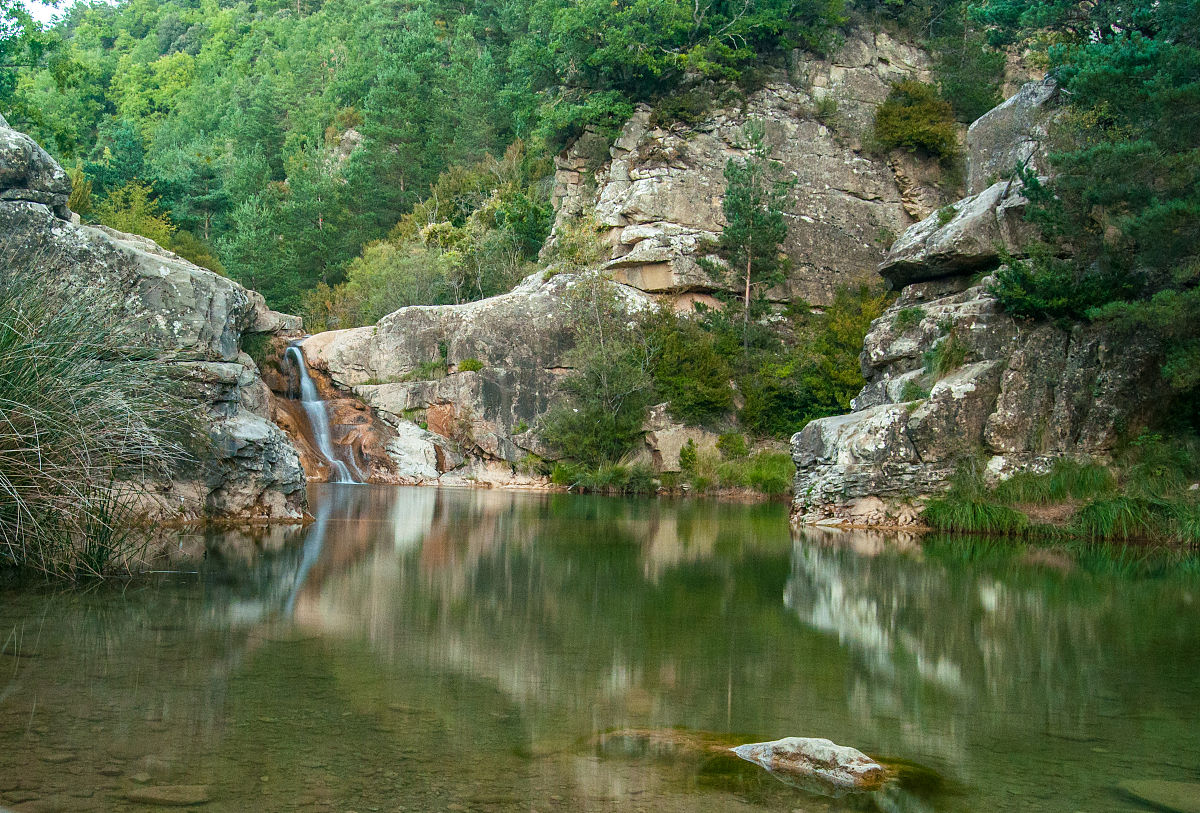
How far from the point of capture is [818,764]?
15.8 feet

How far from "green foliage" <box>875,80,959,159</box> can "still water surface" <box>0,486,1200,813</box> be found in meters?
30.7

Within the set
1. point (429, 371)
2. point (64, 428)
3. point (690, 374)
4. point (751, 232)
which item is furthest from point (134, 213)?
point (64, 428)

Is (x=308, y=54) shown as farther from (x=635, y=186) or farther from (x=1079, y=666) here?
(x=1079, y=666)

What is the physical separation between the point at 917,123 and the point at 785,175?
18.8 ft

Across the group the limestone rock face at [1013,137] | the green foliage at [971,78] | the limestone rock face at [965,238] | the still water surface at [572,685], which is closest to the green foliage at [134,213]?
the limestone rock face at [965,238]

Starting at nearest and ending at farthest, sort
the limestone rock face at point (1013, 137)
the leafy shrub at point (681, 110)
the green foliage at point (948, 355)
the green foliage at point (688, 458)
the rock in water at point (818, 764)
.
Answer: the rock in water at point (818, 764) < the green foliage at point (948, 355) < the limestone rock face at point (1013, 137) < the green foliage at point (688, 458) < the leafy shrub at point (681, 110)

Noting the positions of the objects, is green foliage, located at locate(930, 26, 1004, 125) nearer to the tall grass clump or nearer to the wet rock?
the tall grass clump

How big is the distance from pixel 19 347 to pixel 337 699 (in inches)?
188

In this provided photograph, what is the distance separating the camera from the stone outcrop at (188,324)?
1436cm

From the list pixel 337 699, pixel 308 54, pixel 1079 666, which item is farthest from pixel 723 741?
pixel 308 54

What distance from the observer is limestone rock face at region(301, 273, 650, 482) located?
3300 cm

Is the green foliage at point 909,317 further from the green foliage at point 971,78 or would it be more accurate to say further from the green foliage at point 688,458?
the green foliage at point 971,78

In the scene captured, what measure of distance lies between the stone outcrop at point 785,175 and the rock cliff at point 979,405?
1503 cm

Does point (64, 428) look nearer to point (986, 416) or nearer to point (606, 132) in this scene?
point (986, 416)
